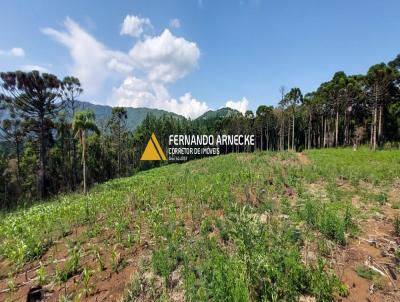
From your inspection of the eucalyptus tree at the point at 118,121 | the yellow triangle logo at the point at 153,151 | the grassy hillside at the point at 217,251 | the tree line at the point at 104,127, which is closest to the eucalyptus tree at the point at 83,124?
the tree line at the point at 104,127

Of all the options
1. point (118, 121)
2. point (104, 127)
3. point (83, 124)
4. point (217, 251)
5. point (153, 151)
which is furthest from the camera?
point (153, 151)

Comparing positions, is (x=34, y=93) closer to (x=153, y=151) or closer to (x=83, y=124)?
(x=83, y=124)

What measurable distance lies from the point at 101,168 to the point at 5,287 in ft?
164

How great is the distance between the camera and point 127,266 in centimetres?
531

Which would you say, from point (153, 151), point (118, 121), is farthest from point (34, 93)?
point (153, 151)

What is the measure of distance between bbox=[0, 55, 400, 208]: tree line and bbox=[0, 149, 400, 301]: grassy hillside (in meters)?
9.89

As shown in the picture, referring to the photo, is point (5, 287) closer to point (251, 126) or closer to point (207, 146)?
point (207, 146)

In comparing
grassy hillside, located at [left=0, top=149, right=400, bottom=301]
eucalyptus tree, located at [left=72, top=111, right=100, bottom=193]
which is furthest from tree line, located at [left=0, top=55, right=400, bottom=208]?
grassy hillside, located at [left=0, top=149, right=400, bottom=301]

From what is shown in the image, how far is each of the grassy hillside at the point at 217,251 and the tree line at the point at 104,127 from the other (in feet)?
32.4

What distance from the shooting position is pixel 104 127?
51.5 meters

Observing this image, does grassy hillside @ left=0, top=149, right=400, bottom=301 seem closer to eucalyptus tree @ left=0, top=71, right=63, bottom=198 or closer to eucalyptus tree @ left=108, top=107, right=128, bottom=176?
eucalyptus tree @ left=0, top=71, right=63, bottom=198

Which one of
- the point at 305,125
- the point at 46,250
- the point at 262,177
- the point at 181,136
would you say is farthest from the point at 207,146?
the point at 46,250

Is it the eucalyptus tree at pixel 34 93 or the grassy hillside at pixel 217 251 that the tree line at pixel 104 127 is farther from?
the grassy hillside at pixel 217 251

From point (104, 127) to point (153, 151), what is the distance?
498 inches
